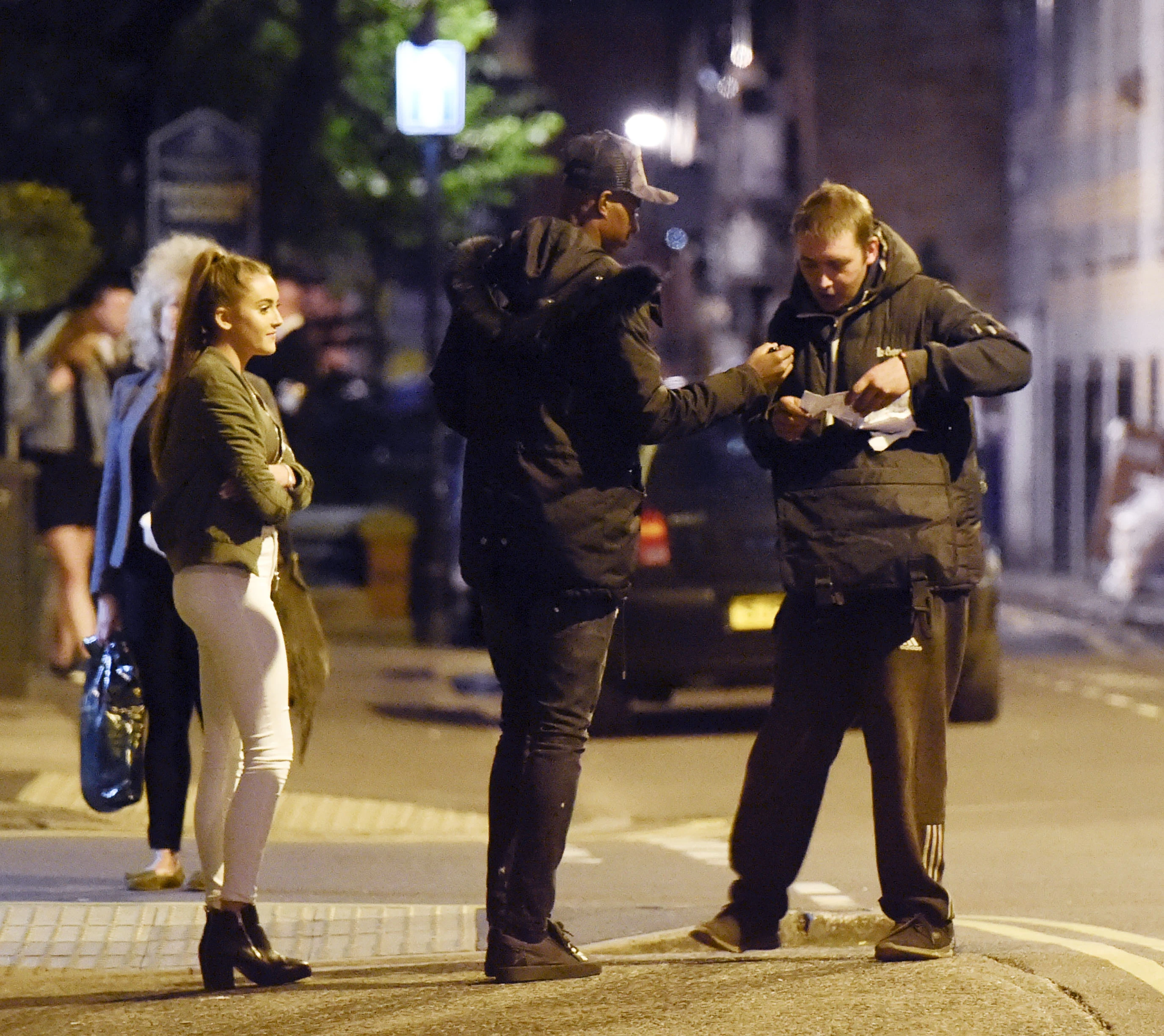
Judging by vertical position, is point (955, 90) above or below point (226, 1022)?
above

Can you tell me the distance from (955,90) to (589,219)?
38306mm

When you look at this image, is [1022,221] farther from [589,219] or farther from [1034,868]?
[589,219]

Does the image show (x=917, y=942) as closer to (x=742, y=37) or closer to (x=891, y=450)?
(x=891, y=450)

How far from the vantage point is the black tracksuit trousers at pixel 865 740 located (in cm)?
597

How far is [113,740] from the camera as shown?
7.31 meters

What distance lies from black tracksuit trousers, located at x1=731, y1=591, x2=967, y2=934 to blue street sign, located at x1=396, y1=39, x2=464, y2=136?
14.1 meters

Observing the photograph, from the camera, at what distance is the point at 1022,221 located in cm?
3750

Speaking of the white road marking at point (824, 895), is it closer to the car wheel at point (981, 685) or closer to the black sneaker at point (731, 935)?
the black sneaker at point (731, 935)

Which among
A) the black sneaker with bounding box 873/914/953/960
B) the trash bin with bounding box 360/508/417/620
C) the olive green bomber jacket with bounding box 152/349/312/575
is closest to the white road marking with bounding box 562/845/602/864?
the black sneaker with bounding box 873/914/953/960

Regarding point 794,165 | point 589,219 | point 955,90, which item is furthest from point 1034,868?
point 794,165

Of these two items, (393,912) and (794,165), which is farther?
(794,165)

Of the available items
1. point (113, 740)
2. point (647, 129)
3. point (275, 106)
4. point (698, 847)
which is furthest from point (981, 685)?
point (647, 129)

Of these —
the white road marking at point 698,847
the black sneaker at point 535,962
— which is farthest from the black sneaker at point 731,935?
the white road marking at point 698,847

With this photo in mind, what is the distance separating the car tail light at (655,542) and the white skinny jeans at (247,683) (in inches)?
258
